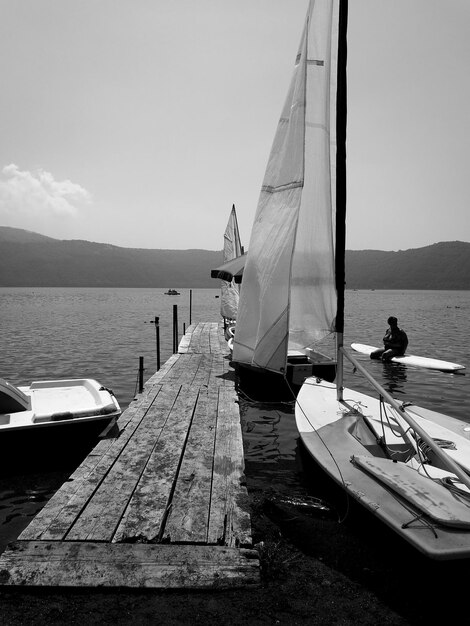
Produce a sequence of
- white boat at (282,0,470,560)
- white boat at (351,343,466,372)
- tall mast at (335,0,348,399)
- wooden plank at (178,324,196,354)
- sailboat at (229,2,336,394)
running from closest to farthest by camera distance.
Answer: white boat at (282,0,470,560)
sailboat at (229,2,336,394)
tall mast at (335,0,348,399)
wooden plank at (178,324,196,354)
white boat at (351,343,466,372)

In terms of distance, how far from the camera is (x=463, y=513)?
4.39 meters

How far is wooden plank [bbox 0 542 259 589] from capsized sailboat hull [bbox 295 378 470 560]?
5.22 ft

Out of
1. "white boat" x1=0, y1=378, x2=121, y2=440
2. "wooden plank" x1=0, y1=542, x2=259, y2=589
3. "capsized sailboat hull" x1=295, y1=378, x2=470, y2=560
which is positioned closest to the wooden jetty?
"wooden plank" x1=0, y1=542, x2=259, y2=589

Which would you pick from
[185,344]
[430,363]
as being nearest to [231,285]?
[185,344]

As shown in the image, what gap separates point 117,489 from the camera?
18.5 ft

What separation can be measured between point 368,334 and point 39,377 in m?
27.3

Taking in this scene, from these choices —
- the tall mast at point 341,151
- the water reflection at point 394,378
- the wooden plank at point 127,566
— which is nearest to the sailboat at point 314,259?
the tall mast at point 341,151

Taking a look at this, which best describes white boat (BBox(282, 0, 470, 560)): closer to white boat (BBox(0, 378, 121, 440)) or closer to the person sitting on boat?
white boat (BBox(0, 378, 121, 440))

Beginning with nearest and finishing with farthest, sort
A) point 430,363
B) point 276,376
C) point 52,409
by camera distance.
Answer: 1. point 52,409
2. point 276,376
3. point 430,363

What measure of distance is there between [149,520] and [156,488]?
78 cm

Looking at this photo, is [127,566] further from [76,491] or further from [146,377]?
[146,377]

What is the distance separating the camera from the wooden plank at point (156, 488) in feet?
15.5

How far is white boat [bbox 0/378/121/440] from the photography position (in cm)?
791

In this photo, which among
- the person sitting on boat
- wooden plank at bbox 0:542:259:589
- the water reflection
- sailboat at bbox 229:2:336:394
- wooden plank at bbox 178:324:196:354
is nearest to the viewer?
wooden plank at bbox 0:542:259:589
